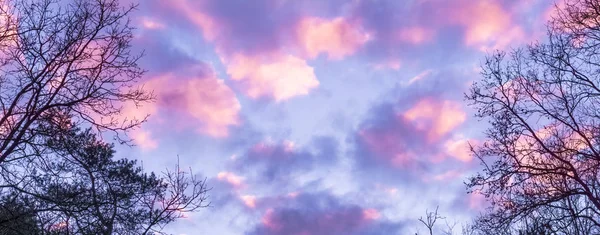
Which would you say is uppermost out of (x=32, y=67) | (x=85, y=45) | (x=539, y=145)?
(x=539, y=145)

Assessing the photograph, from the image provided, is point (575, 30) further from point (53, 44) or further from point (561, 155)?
point (53, 44)

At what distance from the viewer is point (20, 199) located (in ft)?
32.9

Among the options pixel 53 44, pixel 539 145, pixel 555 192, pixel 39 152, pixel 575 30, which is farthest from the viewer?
pixel 539 145

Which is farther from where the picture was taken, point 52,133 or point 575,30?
point 575,30

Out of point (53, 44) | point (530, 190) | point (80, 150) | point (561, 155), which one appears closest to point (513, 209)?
point (530, 190)

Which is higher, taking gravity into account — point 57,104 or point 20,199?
point 57,104

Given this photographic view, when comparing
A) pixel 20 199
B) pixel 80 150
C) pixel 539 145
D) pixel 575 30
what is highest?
pixel 575 30

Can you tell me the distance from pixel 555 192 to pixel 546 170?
0.58 m

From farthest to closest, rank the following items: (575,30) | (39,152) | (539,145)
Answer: (539,145)
(575,30)
(39,152)

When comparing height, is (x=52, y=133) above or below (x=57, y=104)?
below

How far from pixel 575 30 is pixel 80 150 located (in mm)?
10560

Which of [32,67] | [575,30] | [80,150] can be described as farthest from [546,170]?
[32,67]

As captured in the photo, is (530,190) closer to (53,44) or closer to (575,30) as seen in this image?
(575,30)

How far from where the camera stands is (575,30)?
12266 mm
